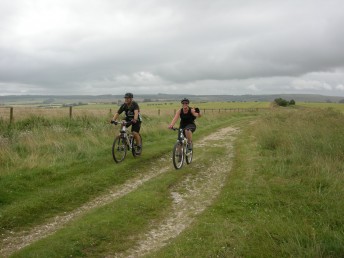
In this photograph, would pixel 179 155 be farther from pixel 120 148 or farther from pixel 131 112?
pixel 131 112

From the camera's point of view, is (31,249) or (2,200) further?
(2,200)

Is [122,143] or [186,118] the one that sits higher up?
[186,118]

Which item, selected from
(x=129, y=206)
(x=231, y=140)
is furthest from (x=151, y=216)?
(x=231, y=140)

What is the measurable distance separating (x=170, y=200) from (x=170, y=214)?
815 millimetres

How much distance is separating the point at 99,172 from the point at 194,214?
12.5 feet

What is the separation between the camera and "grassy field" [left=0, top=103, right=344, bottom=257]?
4.77 metres

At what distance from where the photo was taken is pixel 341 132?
12.7 metres

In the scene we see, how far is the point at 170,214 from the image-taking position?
6379 millimetres

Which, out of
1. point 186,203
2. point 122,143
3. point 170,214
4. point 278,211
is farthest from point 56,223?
point 122,143

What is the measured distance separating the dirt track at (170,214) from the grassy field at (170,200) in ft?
0.56

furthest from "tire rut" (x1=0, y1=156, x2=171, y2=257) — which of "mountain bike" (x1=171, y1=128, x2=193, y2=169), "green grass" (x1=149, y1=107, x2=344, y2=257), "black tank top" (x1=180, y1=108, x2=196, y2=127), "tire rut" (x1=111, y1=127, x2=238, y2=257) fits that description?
"black tank top" (x1=180, y1=108, x2=196, y2=127)

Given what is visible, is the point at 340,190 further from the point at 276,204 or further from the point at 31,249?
the point at 31,249

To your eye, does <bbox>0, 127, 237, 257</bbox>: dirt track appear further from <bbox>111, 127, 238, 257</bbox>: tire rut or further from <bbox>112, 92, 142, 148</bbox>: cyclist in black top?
<bbox>112, 92, 142, 148</bbox>: cyclist in black top

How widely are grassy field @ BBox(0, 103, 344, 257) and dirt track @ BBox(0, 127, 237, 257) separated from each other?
0.17 m
